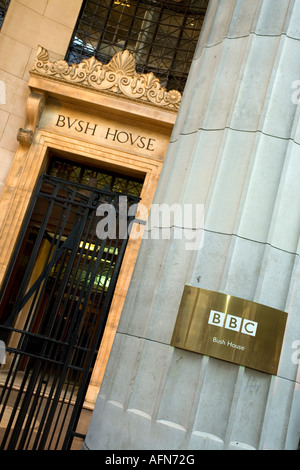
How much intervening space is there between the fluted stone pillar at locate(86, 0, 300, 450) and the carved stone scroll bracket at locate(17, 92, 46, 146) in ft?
18.4

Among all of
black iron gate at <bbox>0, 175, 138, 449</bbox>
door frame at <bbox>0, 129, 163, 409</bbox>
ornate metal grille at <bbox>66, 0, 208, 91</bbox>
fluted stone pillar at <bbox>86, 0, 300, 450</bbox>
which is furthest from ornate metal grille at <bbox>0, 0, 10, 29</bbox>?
fluted stone pillar at <bbox>86, 0, 300, 450</bbox>

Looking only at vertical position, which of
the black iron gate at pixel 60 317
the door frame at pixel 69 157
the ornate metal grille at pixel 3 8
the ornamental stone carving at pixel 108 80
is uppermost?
the ornate metal grille at pixel 3 8

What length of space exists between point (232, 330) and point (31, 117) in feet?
23.3

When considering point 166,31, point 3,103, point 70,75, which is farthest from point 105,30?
point 3,103

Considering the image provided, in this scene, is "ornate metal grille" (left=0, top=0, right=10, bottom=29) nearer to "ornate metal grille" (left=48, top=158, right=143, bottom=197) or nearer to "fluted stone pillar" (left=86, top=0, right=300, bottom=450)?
"ornate metal grille" (left=48, top=158, right=143, bottom=197)

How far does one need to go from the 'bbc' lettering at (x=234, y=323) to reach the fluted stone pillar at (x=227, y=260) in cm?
18

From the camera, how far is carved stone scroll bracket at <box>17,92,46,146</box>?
8.64 metres

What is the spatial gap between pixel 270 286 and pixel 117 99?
6.51 metres

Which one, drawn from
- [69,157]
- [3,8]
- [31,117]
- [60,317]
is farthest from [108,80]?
[60,317]

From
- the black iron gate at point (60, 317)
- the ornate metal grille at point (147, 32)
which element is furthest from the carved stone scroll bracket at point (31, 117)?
the black iron gate at point (60, 317)

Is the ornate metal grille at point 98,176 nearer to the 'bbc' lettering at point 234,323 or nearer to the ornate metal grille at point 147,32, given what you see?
the ornate metal grille at point 147,32

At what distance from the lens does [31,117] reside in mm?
8750

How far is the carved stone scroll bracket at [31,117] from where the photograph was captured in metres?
8.64
